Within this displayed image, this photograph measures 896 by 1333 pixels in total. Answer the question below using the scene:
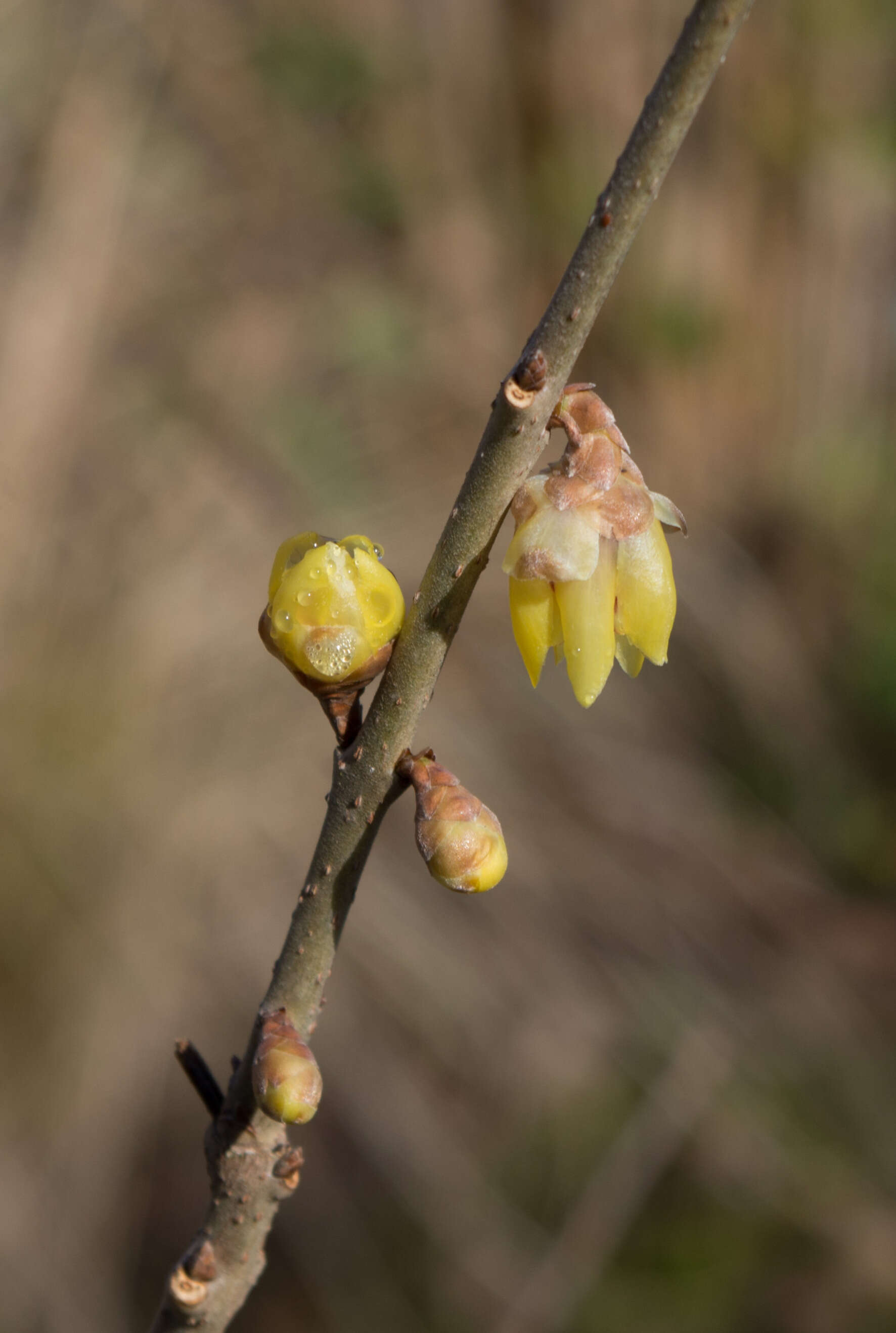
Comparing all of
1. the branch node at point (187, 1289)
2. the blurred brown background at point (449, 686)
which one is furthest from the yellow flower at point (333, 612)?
the blurred brown background at point (449, 686)

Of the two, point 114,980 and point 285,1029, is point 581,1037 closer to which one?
point 114,980

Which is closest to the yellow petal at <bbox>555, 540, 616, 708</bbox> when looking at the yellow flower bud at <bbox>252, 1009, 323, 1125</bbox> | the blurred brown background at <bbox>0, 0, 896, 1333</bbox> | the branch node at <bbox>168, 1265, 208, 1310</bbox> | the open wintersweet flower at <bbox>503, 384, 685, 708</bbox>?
the open wintersweet flower at <bbox>503, 384, 685, 708</bbox>

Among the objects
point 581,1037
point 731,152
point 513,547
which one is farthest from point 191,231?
point 513,547

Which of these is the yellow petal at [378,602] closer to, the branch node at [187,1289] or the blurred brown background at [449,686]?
the branch node at [187,1289]

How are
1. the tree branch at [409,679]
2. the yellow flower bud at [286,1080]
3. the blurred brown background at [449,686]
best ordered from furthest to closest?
the blurred brown background at [449,686], the yellow flower bud at [286,1080], the tree branch at [409,679]

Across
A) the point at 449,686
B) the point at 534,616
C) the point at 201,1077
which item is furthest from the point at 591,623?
the point at 449,686

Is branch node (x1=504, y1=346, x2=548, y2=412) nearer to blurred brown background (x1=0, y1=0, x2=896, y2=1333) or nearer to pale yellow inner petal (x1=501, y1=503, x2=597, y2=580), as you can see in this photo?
pale yellow inner petal (x1=501, y1=503, x2=597, y2=580)
